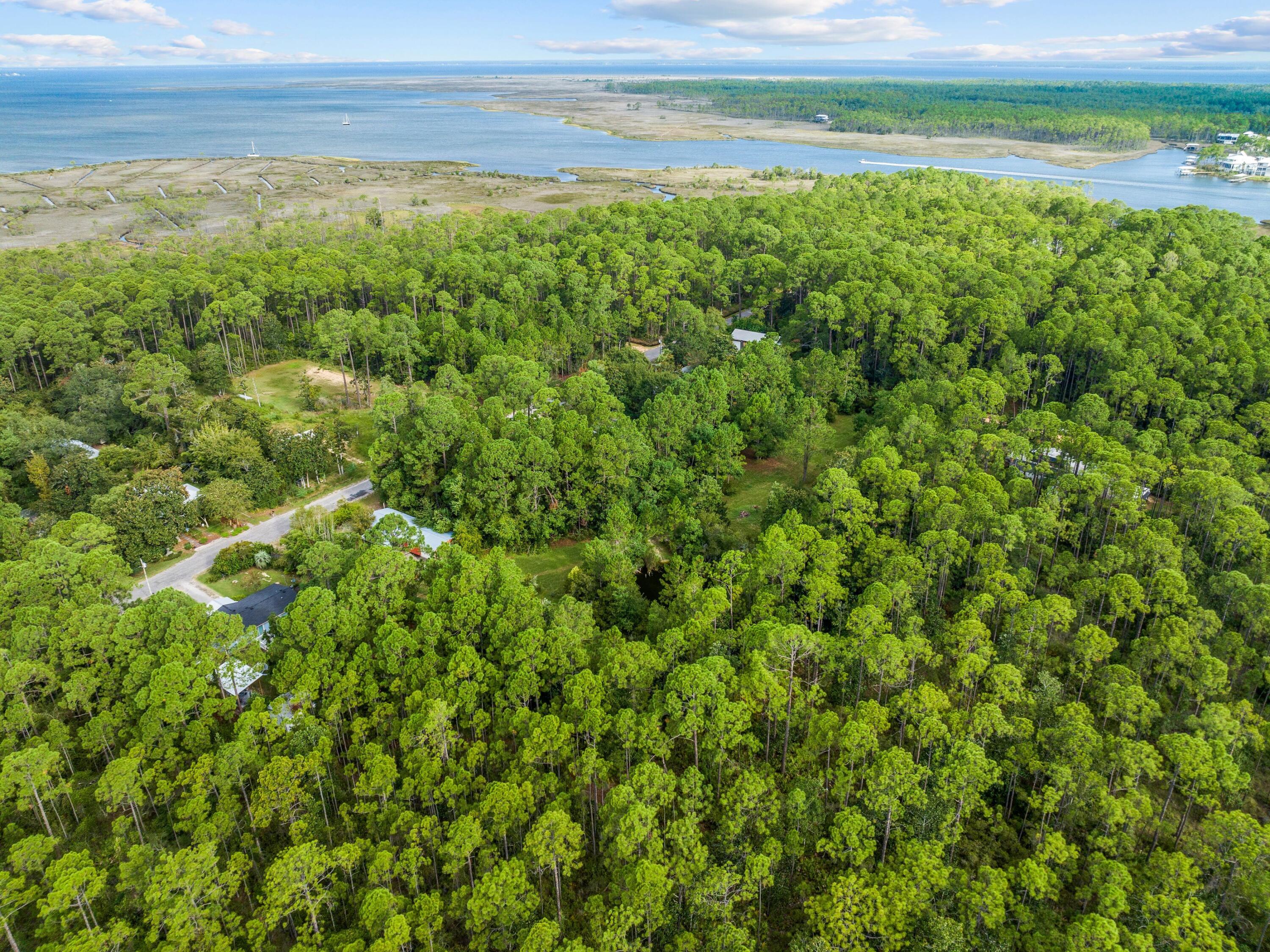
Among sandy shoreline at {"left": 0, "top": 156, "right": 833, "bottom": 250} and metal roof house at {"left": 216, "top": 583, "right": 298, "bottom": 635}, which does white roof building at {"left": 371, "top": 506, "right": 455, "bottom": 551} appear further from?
sandy shoreline at {"left": 0, "top": 156, "right": 833, "bottom": 250}

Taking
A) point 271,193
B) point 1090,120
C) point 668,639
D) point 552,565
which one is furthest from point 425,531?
point 1090,120

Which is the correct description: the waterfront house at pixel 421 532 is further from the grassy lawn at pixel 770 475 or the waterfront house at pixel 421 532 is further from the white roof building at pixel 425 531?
the grassy lawn at pixel 770 475

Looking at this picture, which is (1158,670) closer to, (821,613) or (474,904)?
(821,613)

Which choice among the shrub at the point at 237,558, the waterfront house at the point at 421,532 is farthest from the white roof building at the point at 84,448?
the waterfront house at the point at 421,532

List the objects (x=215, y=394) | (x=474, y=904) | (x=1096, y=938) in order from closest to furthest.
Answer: (x=1096, y=938) → (x=474, y=904) → (x=215, y=394)

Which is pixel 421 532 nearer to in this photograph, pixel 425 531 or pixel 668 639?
pixel 425 531

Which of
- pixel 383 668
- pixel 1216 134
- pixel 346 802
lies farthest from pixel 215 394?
pixel 1216 134
